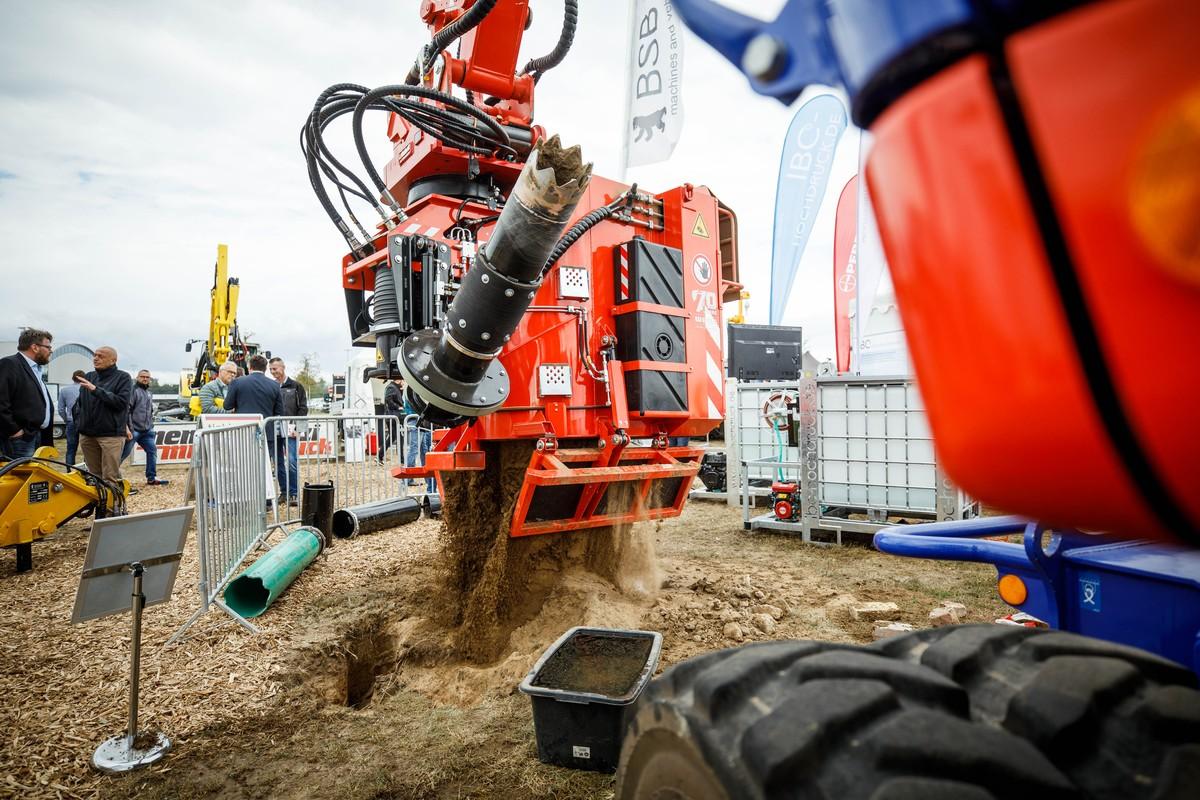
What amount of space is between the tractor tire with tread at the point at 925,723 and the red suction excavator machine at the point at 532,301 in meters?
2.17

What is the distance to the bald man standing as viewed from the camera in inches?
307

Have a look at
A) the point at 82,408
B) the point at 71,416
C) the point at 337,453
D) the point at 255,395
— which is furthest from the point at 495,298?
the point at 71,416

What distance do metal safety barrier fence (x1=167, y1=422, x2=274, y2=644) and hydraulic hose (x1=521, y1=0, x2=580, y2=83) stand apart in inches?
141

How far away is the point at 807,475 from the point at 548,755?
5.04 m

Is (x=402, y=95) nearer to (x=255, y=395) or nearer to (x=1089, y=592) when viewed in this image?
(x=1089, y=592)

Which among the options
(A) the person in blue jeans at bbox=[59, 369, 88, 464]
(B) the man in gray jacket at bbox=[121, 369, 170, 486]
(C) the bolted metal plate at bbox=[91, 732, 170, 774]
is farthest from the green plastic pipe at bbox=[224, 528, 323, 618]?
(B) the man in gray jacket at bbox=[121, 369, 170, 486]

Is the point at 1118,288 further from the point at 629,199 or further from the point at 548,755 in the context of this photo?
the point at 629,199

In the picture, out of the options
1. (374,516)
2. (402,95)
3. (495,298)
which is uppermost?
(402,95)

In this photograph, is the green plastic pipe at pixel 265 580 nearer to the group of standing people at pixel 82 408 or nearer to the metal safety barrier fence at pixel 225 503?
the metal safety barrier fence at pixel 225 503

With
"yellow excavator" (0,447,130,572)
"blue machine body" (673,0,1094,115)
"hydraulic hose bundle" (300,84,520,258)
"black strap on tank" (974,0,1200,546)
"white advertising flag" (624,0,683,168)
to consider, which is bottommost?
"yellow excavator" (0,447,130,572)

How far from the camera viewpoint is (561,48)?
470cm

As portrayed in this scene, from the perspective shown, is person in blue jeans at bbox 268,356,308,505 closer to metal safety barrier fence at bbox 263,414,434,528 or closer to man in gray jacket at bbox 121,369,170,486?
metal safety barrier fence at bbox 263,414,434,528

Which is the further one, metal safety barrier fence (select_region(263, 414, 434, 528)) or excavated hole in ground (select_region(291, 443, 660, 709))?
metal safety barrier fence (select_region(263, 414, 434, 528))

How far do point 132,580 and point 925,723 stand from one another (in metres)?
3.57
